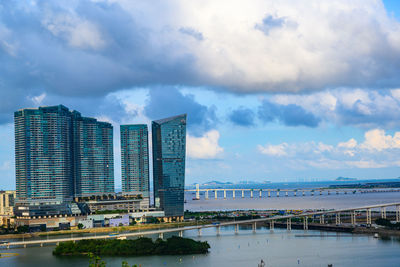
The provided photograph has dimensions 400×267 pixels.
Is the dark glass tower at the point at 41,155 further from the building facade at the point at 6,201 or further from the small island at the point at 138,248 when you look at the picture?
the small island at the point at 138,248

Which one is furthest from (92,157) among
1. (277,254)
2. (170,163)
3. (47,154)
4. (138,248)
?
(277,254)

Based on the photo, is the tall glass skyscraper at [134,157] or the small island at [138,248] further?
the tall glass skyscraper at [134,157]

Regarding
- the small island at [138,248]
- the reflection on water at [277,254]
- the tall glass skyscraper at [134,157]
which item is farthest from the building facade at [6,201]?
the small island at [138,248]

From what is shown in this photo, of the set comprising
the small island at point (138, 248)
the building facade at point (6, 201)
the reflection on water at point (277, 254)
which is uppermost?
the building facade at point (6, 201)

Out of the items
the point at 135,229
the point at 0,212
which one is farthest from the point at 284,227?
the point at 0,212

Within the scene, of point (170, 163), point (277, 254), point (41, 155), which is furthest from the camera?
point (41, 155)

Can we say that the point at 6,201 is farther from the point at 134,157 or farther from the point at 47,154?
the point at 134,157
